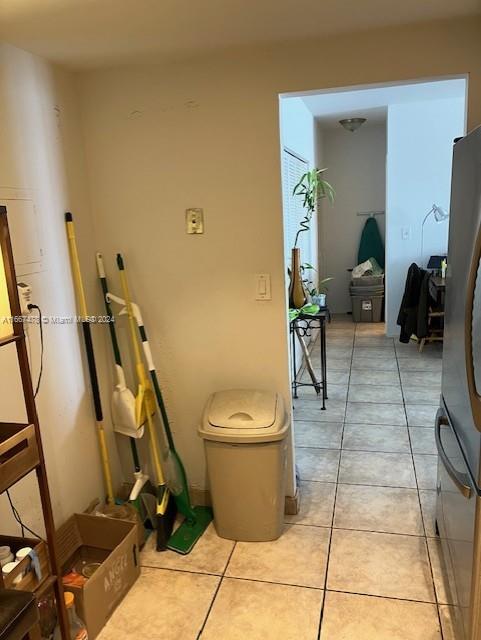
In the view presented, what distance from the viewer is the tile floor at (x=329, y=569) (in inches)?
74.8

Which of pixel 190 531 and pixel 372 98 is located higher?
pixel 372 98

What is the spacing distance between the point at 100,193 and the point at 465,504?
1986 mm

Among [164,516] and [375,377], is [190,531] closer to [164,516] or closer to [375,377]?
[164,516]

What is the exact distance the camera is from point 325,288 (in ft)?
22.1

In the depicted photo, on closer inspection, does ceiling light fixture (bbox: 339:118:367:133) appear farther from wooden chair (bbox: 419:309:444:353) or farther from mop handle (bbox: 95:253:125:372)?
mop handle (bbox: 95:253:125:372)

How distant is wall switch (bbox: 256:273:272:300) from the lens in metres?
2.35

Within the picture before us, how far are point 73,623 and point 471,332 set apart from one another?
1690 mm

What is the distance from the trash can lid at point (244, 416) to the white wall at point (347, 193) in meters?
4.63

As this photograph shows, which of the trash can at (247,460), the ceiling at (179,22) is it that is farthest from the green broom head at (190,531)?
the ceiling at (179,22)

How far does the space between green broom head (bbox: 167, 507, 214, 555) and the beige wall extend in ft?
1.38

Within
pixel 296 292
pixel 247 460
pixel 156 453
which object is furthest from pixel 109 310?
pixel 296 292

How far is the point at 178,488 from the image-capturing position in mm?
2518

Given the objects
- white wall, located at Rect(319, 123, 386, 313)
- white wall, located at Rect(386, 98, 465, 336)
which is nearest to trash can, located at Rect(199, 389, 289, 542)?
white wall, located at Rect(386, 98, 465, 336)

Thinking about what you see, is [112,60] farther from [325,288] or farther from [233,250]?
[325,288]
